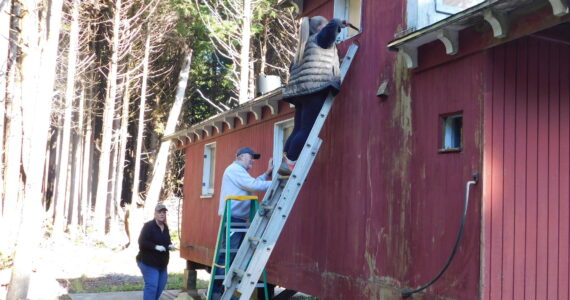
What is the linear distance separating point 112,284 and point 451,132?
43.4 ft

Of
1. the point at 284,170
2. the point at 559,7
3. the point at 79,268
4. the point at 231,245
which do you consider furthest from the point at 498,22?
the point at 79,268

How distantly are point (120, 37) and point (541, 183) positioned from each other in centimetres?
2446

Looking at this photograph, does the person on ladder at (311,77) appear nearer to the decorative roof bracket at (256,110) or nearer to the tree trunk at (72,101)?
the decorative roof bracket at (256,110)

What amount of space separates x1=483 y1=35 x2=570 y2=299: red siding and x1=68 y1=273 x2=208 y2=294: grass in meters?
11.6

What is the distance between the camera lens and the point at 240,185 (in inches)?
312

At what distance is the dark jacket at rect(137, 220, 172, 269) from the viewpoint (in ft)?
32.4

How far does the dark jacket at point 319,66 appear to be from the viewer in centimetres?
745

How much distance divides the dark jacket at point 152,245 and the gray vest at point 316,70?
3.61 meters

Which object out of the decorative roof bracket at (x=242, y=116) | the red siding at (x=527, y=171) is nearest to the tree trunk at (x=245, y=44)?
the decorative roof bracket at (x=242, y=116)

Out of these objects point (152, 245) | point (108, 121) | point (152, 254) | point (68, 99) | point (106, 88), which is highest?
point (106, 88)

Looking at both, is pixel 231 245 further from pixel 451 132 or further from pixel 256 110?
pixel 256 110

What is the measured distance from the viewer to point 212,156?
1395cm

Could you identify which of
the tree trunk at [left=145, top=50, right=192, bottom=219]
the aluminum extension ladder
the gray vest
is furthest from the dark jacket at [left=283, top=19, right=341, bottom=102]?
the tree trunk at [left=145, top=50, right=192, bottom=219]

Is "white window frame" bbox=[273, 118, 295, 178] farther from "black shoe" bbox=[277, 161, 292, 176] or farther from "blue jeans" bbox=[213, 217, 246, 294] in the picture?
"black shoe" bbox=[277, 161, 292, 176]
